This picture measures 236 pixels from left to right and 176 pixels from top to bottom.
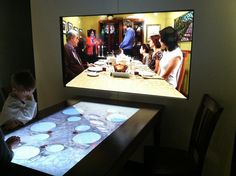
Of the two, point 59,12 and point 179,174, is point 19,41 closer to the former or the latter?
point 59,12

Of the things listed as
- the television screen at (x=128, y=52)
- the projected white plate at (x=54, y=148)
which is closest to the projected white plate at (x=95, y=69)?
the television screen at (x=128, y=52)

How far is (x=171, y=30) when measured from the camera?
2186mm

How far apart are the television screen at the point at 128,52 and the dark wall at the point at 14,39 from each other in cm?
103

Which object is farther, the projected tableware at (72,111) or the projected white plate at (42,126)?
the projected tableware at (72,111)

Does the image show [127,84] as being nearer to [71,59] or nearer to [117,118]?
[117,118]

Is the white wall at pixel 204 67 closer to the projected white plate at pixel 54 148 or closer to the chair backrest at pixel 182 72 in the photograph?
the chair backrest at pixel 182 72

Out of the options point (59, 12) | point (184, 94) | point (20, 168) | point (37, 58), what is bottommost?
point (20, 168)

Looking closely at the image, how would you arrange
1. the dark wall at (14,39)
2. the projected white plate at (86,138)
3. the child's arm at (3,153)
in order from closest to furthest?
the child's arm at (3,153) → the projected white plate at (86,138) → the dark wall at (14,39)

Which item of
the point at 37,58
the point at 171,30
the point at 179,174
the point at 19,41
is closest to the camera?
the point at 179,174

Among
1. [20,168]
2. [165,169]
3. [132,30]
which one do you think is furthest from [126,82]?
[20,168]

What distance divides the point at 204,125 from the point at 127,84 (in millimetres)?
919

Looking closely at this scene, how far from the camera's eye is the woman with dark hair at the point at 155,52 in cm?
227

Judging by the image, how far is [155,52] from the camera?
230 cm

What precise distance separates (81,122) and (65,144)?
0.40m
